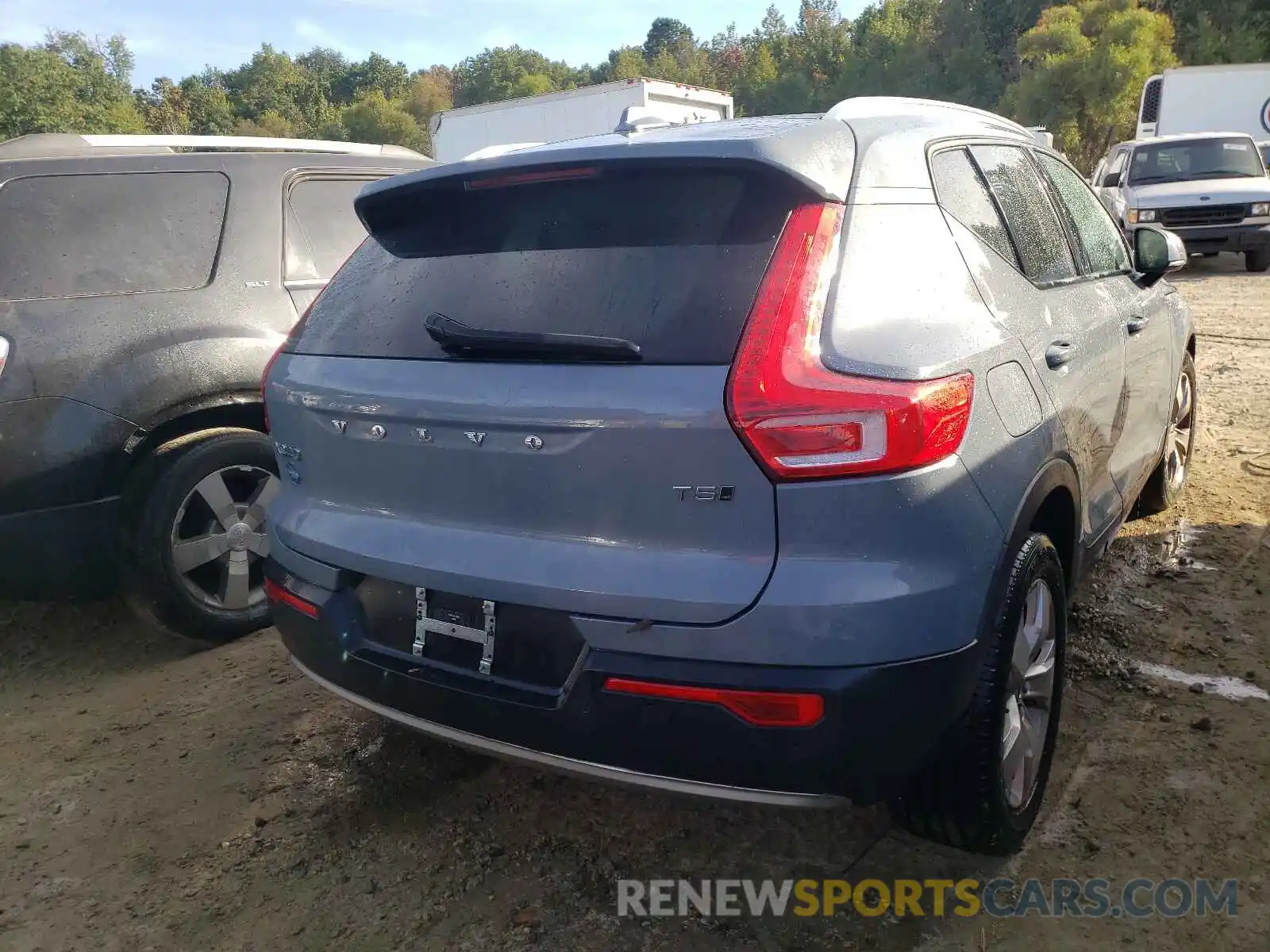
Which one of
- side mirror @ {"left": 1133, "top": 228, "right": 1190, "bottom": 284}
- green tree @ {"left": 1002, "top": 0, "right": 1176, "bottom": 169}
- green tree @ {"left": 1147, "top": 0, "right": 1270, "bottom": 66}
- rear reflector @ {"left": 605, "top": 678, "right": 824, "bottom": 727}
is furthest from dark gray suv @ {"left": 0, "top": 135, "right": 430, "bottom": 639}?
green tree @ {"left": 1147, "top": 0, "right": 1270, "bottom": 66}

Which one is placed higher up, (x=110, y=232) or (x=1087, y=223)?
(x=110, y=232)

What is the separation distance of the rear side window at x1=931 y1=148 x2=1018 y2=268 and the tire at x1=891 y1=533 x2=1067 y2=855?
0.79 meters

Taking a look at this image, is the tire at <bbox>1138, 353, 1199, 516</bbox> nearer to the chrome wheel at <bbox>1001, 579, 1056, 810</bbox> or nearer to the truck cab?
the chrome wheel at <bbox>1001, 579, 1056, 810</bbox>

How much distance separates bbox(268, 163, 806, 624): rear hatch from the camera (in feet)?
6.18

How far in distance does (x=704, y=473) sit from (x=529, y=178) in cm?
85

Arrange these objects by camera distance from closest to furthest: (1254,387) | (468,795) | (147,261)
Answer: (468,795) < (147,261) < (1254,387)

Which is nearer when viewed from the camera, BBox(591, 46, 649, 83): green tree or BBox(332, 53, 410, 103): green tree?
BBox(591, 46, 649, 83): green tree

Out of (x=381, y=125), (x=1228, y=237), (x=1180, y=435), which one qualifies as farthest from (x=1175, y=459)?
(x=381, y=125)

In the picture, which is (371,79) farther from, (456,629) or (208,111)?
(456,629)

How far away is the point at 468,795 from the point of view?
2.82 metres

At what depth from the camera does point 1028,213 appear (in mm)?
2941

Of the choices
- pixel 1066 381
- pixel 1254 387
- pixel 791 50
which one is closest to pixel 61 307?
pixel 1066 381

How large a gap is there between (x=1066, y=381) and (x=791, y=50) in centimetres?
7219

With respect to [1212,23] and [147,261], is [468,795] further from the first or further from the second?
[1212,23]
